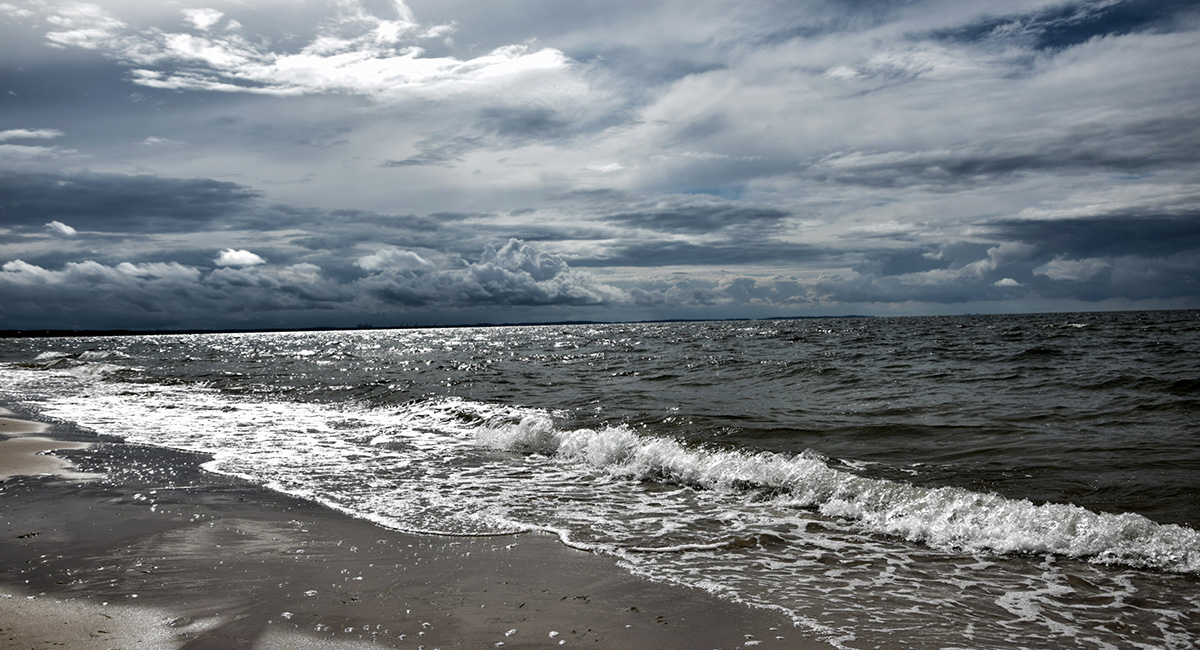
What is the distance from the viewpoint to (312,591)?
16.7 ft

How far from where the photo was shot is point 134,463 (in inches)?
423

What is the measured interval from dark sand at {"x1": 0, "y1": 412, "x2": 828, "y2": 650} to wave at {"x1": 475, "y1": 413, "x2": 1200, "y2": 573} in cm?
312

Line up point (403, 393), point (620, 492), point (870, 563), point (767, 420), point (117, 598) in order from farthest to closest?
point (403, 393) < point (767, 420) < point (620, 492) < point (870, 563) < point (117, 598)

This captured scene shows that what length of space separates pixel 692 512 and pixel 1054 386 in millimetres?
13619

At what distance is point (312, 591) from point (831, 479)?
20.4 feet

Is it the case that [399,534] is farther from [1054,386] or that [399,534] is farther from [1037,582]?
[1054,386]

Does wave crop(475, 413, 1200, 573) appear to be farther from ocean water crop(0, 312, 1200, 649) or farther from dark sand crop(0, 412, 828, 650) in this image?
dark sand crop(0, 412, 828, 650)

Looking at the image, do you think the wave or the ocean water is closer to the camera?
the ocean water

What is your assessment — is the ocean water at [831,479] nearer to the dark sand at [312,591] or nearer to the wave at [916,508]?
the wave at [916,508]

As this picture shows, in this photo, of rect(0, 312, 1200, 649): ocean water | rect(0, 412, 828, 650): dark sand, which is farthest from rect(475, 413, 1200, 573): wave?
rect(0, 412, 828, 650): dark sand

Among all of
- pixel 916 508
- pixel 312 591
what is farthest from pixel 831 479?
pixel 312 591

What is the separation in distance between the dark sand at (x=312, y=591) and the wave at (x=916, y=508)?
10.2ft

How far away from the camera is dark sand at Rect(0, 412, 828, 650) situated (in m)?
4.34

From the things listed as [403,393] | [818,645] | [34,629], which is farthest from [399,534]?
[403,393]
